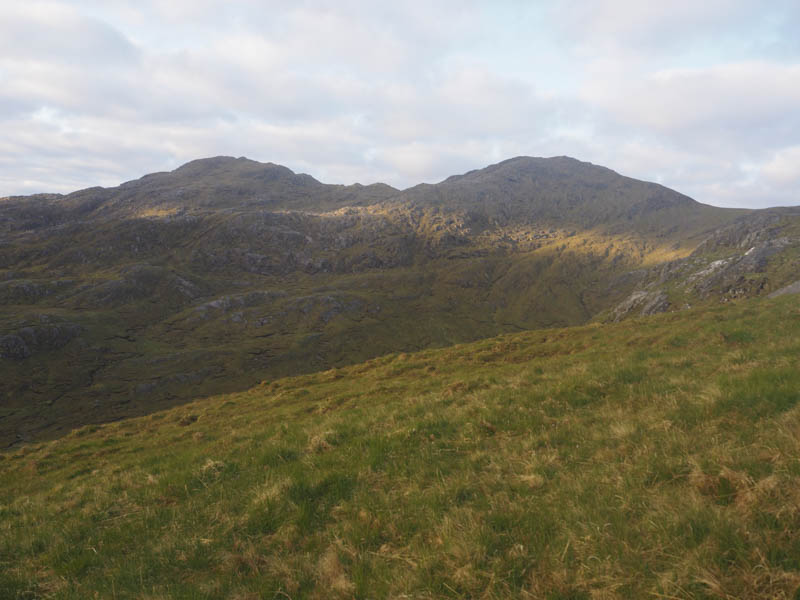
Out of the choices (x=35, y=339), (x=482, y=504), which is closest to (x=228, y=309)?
(x=35, y=339)

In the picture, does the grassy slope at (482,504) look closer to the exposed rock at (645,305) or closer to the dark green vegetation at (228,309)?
the dark green vegetation at (228,309)

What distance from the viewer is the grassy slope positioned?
14.5 feet

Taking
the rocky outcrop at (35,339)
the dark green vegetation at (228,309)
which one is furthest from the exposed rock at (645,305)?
the rocky outcrop at (35,339)

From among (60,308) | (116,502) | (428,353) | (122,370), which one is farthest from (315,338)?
(116,502)

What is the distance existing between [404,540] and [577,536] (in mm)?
2538

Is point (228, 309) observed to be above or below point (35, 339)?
above

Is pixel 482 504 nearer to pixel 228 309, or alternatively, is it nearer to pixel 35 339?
pixel 35 339

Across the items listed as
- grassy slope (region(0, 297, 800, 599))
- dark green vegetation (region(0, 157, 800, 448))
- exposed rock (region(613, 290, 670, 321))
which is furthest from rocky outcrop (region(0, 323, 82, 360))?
exposed rock (region(613, 290, 670, 321))

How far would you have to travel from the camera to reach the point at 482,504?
6422 mm

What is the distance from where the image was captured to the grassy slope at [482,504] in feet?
14.5

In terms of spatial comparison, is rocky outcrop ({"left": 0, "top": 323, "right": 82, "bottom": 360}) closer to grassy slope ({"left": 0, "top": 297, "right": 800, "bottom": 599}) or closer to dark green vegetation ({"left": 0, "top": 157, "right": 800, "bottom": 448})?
dark green vegetation ({"left": 0, "top": 157, "right": 800, "bottom": 448})

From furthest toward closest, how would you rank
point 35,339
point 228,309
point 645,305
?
point 228,309 < point 35,339 < point 645,305

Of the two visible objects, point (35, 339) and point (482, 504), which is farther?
point (35, 339)

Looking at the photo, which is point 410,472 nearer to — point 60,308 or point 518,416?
point 518,416
